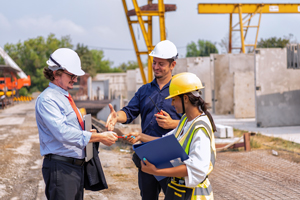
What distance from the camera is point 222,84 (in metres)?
18.3

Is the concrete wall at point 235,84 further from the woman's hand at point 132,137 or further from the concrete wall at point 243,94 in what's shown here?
the woman's hand at point 132,137

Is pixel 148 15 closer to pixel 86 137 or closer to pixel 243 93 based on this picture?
pixel 243 93

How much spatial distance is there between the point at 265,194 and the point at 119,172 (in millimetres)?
2885

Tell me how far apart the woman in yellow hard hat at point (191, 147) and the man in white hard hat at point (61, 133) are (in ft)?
2.44

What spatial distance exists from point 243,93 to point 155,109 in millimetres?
13449

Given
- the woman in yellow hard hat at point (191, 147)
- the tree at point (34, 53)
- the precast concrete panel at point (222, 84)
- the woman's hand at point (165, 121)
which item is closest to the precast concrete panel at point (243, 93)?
the precast concrete panel at point (222, 84)

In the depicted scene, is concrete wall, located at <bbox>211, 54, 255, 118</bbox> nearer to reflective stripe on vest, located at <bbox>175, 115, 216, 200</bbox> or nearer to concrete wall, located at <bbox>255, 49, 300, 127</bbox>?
concrete wall, located at <bbox>255, 49, 300, 127</bbox>

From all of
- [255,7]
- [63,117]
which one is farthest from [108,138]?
[255,7]

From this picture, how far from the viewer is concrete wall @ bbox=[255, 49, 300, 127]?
12.7 metres

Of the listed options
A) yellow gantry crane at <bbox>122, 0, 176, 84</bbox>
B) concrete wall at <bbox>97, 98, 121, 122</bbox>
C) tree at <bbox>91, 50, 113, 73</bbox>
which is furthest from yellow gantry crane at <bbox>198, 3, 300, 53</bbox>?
tree at <bbox>91, 50, 113, 73</bbox>

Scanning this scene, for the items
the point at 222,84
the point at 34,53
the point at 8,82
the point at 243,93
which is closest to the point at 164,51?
the point at 243,93

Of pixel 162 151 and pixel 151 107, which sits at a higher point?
pixel 151 107

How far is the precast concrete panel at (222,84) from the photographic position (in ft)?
59.8

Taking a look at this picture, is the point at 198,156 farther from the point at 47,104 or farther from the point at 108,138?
the point at 47,104
